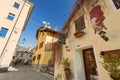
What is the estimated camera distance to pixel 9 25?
43.5 feet

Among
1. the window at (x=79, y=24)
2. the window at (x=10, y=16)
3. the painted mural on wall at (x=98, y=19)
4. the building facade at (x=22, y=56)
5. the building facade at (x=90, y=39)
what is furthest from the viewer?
the building facade at (x=22, y=56)

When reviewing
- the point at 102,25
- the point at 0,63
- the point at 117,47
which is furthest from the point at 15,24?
the point at 117,47

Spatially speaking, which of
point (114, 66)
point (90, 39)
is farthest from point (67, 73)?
point (114, 66)

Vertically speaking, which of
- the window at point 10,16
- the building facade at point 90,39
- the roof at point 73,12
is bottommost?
the building facade at point 90,39

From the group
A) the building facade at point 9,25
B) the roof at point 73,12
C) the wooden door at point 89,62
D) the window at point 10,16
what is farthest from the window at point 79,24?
the window at point 10,16

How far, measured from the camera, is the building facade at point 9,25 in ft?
40.2

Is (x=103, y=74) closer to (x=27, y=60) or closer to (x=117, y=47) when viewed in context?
(x=117, y=47)

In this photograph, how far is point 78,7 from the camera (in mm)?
6727

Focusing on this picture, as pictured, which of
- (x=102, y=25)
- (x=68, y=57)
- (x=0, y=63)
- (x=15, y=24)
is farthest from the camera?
(x=15, y=24)

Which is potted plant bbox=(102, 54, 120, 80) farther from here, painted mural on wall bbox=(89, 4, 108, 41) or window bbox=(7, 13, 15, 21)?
window bbox=(7, 13, 15, 21)

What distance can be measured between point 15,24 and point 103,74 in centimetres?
1457

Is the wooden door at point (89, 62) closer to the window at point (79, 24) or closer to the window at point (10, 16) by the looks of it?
the window at point (79, 24)

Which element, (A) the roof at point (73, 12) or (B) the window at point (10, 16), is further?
(B) the window at point (10, 16)

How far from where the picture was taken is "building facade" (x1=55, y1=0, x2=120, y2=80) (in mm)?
3865
